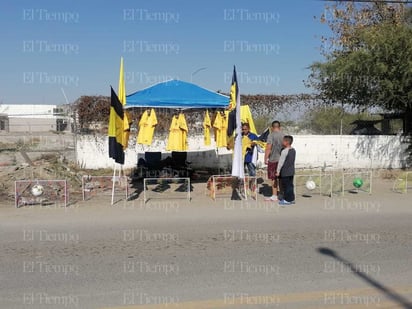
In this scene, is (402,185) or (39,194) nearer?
(39,194)

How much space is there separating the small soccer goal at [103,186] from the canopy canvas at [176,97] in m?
2.05

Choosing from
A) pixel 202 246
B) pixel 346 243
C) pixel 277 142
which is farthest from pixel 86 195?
pixel 346 243

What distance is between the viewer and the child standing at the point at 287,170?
36.9ft

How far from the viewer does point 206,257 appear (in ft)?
22.3

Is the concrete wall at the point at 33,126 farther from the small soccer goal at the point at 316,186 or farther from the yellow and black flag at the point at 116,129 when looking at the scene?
the small soccer goal at the point at 316,186

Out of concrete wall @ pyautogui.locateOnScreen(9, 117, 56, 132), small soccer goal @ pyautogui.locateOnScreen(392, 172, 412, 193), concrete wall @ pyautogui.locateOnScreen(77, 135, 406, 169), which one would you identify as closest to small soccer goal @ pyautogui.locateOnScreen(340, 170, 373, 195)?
small soccer goal @ pyautogui.locateOnScreen(392, 172, 412, 193)

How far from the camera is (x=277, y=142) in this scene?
11852mm

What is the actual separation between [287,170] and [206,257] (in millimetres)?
4913

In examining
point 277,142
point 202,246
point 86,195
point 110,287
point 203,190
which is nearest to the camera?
point 110,287

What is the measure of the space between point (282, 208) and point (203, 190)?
3.19 metres

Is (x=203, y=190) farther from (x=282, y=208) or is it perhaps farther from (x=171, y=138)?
(x=282, y=208)

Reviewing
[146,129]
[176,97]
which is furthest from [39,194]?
[176,97]

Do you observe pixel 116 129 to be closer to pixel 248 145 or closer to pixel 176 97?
pixel 176 97

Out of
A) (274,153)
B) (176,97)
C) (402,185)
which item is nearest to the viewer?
(274,153)
